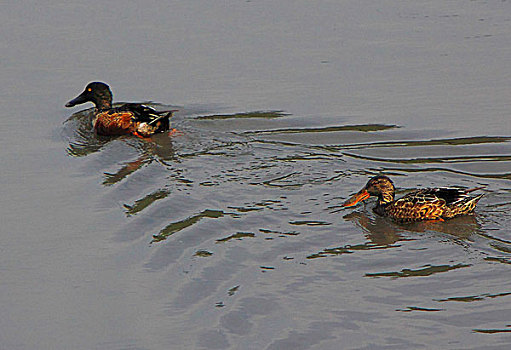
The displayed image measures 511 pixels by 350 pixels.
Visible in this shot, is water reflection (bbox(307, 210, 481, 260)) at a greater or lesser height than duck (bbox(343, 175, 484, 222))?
lesser

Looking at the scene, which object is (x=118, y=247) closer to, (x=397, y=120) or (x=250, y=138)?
(x=250, y=138)

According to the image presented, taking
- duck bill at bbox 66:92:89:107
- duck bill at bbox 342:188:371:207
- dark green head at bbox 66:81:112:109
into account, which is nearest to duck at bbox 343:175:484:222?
duck bill at bbox 342:188:371:207

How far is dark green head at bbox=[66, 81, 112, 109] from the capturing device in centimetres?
1224

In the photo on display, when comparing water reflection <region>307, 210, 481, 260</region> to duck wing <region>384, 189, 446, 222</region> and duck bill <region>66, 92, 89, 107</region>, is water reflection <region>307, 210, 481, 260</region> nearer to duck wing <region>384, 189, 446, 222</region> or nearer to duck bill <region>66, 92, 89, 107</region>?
duck wing <region>384, 189, 446, 222</region>

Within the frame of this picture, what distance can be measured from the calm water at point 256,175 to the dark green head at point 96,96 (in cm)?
30

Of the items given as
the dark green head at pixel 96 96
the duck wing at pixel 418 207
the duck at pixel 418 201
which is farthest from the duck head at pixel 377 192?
the dark green head at pixel 96 96

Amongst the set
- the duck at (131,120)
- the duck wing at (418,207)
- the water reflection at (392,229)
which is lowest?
the water reflection at (392,229)

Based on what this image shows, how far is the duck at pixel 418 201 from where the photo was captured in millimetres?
8062

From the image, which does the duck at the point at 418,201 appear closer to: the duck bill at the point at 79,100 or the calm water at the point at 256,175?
the calm water at the point at 256,175

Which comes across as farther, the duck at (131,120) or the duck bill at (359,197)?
the duck at (131,120)

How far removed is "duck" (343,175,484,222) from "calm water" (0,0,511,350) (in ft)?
0.42

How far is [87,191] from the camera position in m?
9.08

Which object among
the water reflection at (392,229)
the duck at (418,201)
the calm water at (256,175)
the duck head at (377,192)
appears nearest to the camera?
the calm water at (256,175)

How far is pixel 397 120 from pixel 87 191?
408 cm
